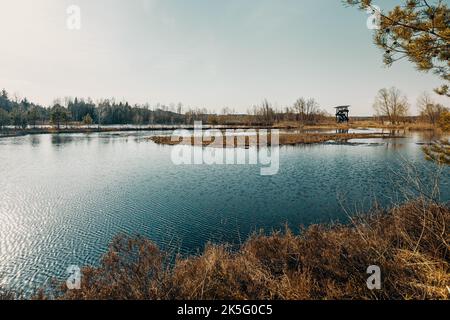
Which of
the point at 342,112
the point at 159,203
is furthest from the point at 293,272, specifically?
the point at 342,112

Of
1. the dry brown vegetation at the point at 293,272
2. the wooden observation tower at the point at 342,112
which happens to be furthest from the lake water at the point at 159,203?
the wooden observation tower at the point at 342,112

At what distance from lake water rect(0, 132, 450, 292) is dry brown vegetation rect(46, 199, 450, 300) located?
6.22ft

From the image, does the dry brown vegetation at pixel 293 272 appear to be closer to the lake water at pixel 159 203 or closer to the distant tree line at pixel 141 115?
the lake water at pixel 159 203

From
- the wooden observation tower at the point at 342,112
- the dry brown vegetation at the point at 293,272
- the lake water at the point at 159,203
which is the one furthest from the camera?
the wooden observation tower at the point at 342,112

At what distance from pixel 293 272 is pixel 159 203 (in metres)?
10.0

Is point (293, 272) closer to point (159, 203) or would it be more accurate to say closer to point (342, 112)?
point (159, 203)

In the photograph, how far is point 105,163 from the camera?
96.3 feet

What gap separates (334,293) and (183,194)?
12.6 meters

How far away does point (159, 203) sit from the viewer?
49.8 ft

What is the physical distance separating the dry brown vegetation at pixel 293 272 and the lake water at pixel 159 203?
6.22 ft

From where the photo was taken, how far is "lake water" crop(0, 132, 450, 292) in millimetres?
10148

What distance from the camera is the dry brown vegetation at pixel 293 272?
5.54 m

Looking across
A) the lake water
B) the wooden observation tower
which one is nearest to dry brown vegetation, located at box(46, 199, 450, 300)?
the lake water
